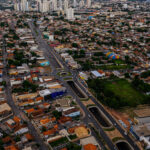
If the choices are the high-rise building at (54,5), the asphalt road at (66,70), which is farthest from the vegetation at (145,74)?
the high-rise building at (54,5)

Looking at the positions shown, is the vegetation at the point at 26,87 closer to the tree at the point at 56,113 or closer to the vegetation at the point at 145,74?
the tree at the point at 56,113

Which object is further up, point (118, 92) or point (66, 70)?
point (66, 70)

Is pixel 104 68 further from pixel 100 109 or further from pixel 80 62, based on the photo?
pixel 100 109

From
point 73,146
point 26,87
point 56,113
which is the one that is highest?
point 26,87

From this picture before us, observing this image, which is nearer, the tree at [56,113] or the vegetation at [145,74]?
the tree at [56,113]

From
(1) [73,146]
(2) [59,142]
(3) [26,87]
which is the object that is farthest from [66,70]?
(1) [73,146]

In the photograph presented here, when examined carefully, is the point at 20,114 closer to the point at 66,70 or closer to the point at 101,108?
the point at 101,108

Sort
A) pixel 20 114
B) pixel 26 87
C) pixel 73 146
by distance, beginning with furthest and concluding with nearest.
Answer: pixel 26 87 → pixel 20 114 → pixel 73 146

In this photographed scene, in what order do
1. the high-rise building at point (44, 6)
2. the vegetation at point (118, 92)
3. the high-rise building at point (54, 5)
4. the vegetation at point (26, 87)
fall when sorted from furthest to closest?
1. the high-rise building at point (54, 5)
2. the high-rise building at point (44, 6)
3. the vegetation at point (26, 87)
4. the vegetation at point (118, 92)

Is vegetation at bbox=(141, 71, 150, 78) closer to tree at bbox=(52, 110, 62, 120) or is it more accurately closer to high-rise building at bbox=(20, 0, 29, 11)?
tree at bbox=(52, 110, 62, 120)
